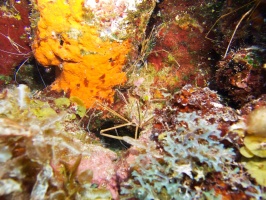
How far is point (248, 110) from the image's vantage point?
2014mm

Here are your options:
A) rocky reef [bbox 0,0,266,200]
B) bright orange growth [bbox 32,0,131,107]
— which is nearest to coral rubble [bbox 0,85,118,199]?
rocky reef [bbox 0,0,266,200]

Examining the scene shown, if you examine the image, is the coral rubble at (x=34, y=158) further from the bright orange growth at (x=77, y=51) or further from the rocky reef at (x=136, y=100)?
the bright orange growth at (x=77, y=51)

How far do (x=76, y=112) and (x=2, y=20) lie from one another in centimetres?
220

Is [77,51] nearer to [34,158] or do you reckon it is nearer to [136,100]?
[136,100]

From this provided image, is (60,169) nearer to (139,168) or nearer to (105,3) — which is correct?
(139,168)

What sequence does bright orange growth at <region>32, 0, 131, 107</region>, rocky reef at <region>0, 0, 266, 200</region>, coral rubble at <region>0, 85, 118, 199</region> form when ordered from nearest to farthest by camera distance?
coral rubble at <region>0, 85, 118, 199</region>
rocky reef at <region>0, 0, 266, 200</region>
bright orange growth at <region>32, 0, 131, 107</region>

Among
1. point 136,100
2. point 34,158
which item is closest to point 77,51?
point 136,100

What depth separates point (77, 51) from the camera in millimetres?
3051

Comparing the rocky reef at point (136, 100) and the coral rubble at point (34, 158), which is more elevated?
the rocky reef at point (136, 100)

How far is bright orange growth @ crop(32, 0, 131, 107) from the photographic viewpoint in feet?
9.70

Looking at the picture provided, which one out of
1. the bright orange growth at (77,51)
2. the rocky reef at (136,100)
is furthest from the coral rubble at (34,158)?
the bright orange growth at (77,51)

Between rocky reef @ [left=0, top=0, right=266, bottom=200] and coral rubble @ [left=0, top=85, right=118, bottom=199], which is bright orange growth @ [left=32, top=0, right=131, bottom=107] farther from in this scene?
coral rubble @ [left=0, top=85, right=118, bottom=199]

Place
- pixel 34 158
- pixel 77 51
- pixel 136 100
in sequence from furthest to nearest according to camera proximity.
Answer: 1. pixel 136 100
2. pixel 77 51
3. pixel 34 158

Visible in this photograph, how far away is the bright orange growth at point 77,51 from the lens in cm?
296
